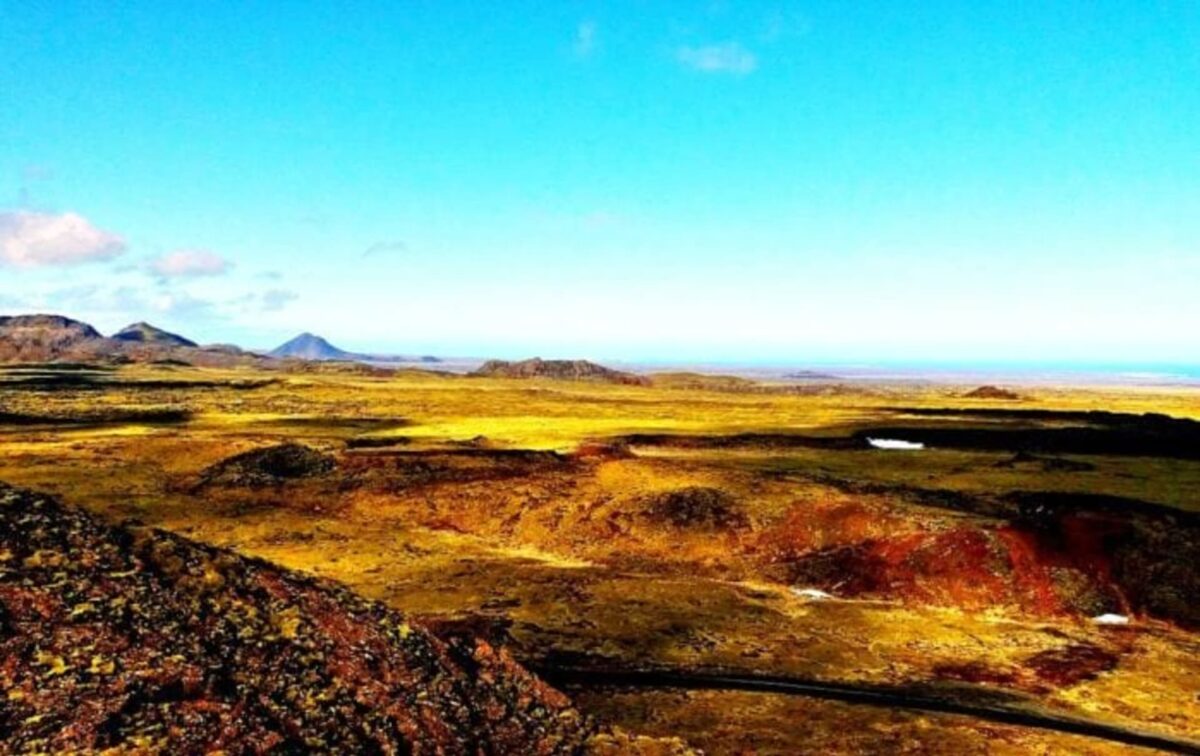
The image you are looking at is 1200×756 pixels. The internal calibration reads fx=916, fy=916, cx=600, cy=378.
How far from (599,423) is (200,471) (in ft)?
171

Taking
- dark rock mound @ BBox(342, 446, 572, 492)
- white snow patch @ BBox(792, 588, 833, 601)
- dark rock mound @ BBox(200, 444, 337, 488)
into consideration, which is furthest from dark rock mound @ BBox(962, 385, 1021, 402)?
white snow patch @ BBox(792, 588, 833, 601)

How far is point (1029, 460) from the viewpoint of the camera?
73938 millimetres

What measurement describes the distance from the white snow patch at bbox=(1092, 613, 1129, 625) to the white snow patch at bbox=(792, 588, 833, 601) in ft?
38.1

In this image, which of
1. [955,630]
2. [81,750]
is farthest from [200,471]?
[81,750]

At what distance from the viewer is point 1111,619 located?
41031mm

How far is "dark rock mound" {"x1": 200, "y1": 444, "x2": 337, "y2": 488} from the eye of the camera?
210 ft

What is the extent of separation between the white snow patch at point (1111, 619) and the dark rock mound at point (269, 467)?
4882 cm

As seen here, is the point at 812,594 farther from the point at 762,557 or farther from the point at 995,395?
the point at 995,395

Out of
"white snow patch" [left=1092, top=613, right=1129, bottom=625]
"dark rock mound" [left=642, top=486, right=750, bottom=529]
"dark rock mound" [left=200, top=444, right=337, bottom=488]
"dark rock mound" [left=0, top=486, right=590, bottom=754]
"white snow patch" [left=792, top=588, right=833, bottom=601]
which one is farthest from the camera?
"dark rock mound" [left=200, top=444, right=337, bottom=488]

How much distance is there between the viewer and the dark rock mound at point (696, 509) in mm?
52375

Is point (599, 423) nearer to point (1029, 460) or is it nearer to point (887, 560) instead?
point (1029, 460)

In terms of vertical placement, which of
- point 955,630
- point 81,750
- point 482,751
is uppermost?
point 81,750

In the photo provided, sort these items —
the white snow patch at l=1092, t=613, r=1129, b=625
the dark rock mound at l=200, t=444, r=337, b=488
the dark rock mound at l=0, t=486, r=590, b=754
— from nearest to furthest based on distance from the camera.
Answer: the dark rock mound at l=0, t=486, r=590, b=754 → the white snow patch at l=1092, t=613, r=1129, b=625 → the dark rock mound at l=200, t=444, r=337, b=488

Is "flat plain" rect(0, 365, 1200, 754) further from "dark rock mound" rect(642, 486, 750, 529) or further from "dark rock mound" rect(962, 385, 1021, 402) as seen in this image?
"dark rock mound" rect(962, 385, 1021, 402)
